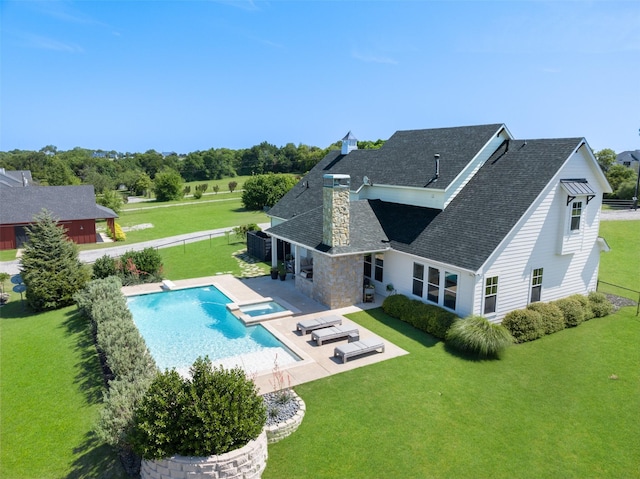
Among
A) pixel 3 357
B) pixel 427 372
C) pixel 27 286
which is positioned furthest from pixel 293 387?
pixel 27 286

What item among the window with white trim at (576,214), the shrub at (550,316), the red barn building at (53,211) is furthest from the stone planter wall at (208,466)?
the red barn building at (53,211)

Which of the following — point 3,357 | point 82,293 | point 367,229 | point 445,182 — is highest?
point 445,182

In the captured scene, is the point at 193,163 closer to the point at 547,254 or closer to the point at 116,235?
the point at 116,235

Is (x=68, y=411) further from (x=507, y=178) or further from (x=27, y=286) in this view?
(x=507, y=178)

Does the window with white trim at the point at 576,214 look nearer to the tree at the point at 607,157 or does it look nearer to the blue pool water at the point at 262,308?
the blue pool water at the point at 262,308

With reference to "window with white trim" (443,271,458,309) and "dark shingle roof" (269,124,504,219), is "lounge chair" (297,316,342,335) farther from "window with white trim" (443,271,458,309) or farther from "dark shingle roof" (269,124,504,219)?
"dark shingle roof" (269,124,504,219)

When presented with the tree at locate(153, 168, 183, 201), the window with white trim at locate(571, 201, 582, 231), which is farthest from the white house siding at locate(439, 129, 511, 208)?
the tree at locate(153, 168, 183, 201)
